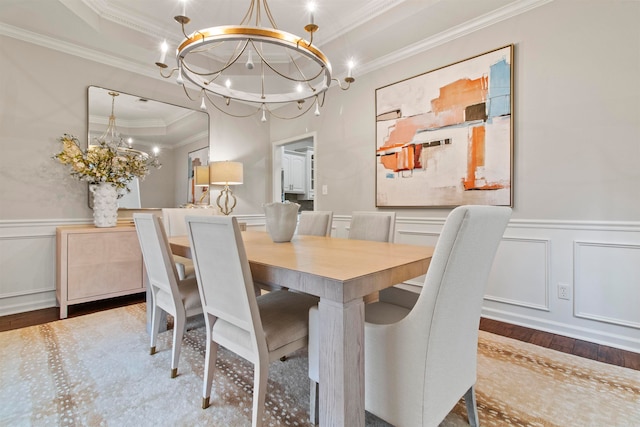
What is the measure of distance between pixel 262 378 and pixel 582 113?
8.75ft

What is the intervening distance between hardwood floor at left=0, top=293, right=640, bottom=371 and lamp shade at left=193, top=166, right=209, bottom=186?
1564 millimetres

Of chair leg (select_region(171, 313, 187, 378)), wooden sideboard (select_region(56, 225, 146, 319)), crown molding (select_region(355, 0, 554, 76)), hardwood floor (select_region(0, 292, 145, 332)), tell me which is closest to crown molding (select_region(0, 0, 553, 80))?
crown molding (select_region(355, 0, 554, 76))

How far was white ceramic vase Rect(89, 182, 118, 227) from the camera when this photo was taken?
2965mm

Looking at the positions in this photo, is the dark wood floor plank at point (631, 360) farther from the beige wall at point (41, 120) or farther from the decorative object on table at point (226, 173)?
the beige wall at point (41, 120)

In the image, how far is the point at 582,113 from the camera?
→ 2.15m

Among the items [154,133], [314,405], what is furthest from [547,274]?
[154,133]

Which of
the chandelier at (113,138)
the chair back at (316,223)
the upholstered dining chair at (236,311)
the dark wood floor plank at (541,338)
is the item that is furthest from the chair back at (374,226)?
the chandelier at (113,138)

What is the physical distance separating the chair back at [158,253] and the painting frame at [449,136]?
89.5 inches

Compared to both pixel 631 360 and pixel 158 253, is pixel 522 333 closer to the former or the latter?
pixel 631 360

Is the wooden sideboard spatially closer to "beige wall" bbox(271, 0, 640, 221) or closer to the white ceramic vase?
the white ceramic vase

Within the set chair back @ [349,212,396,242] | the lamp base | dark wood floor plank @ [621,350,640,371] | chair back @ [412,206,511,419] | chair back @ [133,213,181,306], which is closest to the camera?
chair back @ [412,206,511,419]

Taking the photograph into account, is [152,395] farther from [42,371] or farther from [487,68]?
[487,68]

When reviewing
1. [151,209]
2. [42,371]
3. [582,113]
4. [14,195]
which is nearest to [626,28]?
[582,113]

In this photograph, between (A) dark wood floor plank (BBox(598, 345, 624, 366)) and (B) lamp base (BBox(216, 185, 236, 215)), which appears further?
(B) lamp base (BBox(216, 185, 236, 215))
